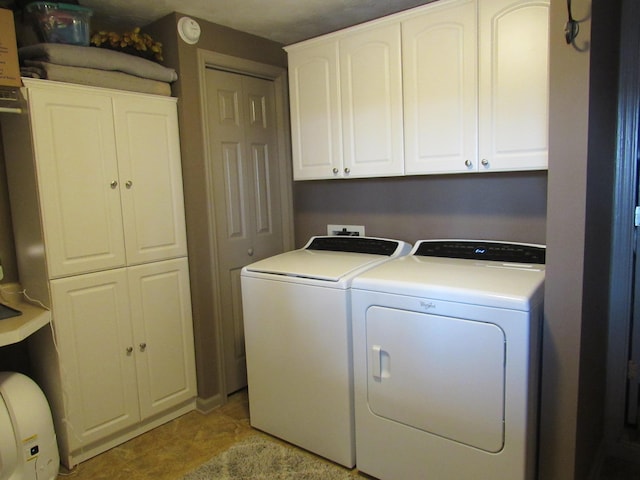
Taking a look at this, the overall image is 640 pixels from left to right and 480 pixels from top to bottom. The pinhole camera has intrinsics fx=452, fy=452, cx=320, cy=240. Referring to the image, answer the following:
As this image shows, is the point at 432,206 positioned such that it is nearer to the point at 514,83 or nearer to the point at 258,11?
the point at 514,83

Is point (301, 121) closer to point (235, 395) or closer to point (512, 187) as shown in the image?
point (512, 187)

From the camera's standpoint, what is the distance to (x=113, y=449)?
233 centimetres

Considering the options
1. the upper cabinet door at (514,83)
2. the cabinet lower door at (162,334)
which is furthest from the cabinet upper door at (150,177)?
the upper cabinet door at (514,83)

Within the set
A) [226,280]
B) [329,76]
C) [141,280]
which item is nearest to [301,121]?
[329,76]

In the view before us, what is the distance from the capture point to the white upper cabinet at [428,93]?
1848 mm

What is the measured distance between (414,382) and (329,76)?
1613mm

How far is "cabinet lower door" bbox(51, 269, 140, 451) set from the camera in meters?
2.11

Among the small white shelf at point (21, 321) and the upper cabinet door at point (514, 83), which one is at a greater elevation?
the upper cabinet door at point (514, 83)

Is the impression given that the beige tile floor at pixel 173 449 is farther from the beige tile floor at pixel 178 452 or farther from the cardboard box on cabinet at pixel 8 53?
the cardboard box on cabinet at pixel 8 53

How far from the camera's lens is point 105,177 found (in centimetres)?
221

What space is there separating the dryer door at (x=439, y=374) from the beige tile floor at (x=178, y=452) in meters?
0.50

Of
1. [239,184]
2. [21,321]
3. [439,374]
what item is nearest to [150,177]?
[239,184]

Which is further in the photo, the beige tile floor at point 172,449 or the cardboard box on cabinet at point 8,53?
the beige tile floor at point 172,449

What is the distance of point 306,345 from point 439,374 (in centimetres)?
65
